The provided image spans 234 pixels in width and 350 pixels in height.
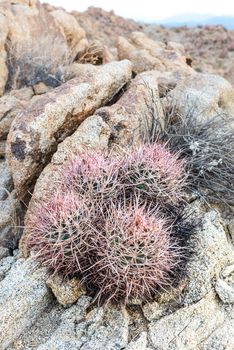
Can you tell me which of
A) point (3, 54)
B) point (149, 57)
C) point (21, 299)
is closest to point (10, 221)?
point (21, 299)

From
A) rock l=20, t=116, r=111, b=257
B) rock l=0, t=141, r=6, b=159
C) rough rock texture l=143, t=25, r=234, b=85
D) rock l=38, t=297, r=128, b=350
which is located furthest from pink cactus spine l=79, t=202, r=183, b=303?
rough rock texture l=143, t=25, r=234, b=85

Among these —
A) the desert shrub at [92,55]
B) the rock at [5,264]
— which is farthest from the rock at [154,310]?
the desert shrub at [92,55]

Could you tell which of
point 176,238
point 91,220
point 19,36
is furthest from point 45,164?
point 19,36

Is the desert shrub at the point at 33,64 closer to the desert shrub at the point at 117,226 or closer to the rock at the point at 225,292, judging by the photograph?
the desert shrub at the point at 117,226

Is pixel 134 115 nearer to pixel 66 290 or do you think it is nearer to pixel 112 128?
pixel 112 128

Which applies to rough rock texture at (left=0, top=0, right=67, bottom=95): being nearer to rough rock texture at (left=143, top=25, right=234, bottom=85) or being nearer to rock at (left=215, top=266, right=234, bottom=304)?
rock at (left=215, top=266, right=234, bottom=304)

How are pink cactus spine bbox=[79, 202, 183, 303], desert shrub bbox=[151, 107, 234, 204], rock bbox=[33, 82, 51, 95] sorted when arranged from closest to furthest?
pink cactus spine bbox=[79, 202, 183, 303], desert shrub bbox=[151, 107, 234, 204], rock bbox=[33, 82, 51, 95]
